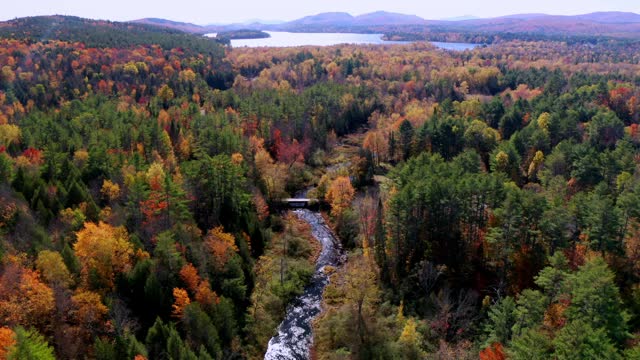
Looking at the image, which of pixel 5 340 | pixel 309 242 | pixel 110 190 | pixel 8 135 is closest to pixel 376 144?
pixel 309 242

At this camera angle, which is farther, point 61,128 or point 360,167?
point 360,167

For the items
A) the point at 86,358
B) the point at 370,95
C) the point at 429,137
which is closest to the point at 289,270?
the point at 86,358

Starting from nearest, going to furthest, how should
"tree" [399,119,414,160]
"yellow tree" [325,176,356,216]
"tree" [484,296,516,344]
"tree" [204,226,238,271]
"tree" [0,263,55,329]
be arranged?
"tree" [0,263,55,329], "tree" [484,296,516,344], "tree" [204,226,238,271], "yellow tree" [325,176,356,216], "tree" [399,119,414,160]

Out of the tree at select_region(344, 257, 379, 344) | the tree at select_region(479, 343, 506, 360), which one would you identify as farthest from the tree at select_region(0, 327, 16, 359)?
the tree at select_region(479, 343, 506, 360)

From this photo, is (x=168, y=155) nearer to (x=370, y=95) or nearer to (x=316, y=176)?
(x=316, y=176)

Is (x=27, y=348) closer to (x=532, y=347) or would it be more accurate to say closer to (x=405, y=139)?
(x=532, y=347)

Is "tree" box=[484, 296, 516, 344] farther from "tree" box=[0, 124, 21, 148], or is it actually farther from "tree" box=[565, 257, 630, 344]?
"tree" box=[0, 124, 21, 148]

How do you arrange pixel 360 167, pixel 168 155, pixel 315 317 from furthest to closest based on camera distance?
pixel 360 167
pixel 168 155
pixel 315 317
